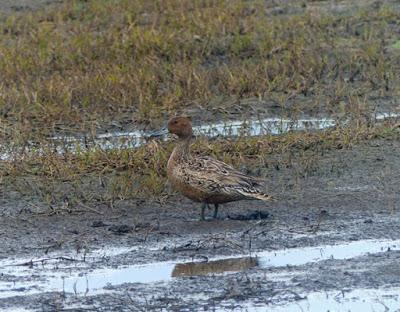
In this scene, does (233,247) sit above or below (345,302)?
below

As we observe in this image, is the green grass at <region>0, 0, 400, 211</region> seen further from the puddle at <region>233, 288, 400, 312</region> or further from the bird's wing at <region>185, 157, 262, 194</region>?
the puddle at <region>233, 288, 400, 312</region>

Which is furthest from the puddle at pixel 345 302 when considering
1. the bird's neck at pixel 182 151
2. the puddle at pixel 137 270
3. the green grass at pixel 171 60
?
the green grass at pixel 171 60

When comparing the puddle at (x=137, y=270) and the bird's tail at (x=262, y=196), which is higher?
the puddle at (x=137, y=270)

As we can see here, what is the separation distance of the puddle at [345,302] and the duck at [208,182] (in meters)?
1.87

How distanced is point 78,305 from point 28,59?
724cm

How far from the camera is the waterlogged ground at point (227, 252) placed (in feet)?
26.5

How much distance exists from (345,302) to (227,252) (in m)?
1.29

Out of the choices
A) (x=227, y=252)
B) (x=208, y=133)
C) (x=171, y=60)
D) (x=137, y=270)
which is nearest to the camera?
(x=137, y=270)

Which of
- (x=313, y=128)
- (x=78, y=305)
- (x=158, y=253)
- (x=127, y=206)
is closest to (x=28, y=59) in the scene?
(x=313, y=128)

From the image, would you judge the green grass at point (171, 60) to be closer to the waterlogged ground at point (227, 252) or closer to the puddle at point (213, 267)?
the waterlogged ground at point (227, 252)

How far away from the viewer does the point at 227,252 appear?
9.11 metres

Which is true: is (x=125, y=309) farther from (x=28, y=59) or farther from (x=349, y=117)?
(x=28, y=59)

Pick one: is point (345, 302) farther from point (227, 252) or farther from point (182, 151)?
point (182, 151)

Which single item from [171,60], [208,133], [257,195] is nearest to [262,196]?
[257,195]
